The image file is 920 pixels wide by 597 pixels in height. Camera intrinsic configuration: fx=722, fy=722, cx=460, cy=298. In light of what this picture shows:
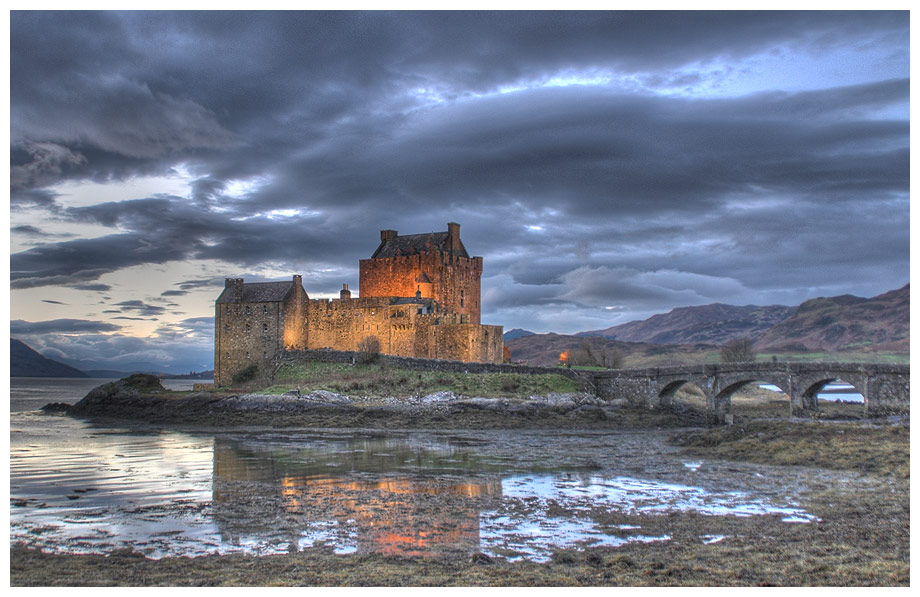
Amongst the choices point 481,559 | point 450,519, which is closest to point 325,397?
point 450,519

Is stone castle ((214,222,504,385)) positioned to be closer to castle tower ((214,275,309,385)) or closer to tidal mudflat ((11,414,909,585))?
castle tower ((214,275,309,385))

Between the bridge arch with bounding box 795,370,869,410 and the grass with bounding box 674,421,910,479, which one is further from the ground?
the bridge arch with bounding box 795,370,869,410

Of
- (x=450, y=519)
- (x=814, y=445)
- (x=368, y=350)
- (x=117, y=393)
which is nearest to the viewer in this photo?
(x=450, y=519)

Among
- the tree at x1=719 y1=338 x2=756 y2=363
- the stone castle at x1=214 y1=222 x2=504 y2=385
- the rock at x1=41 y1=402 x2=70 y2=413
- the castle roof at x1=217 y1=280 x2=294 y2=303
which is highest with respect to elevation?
the castle roof at x1=217 y1=280 x2=294 y2=303

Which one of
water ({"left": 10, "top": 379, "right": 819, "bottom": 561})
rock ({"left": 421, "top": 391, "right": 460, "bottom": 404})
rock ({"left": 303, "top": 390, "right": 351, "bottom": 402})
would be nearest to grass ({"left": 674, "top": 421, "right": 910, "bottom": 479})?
water ({"left": 10, "top": 379, "right": 819, "bottom": 561})

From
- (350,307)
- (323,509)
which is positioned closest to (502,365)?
(350,307)

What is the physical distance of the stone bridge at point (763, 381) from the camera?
3259 cm

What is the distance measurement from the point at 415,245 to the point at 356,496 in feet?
156

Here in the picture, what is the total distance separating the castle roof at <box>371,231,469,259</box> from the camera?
61.4 metres

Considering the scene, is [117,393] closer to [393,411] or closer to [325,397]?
[325,397]

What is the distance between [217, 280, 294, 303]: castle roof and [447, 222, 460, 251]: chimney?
1442 centimetres

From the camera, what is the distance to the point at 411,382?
44594mm

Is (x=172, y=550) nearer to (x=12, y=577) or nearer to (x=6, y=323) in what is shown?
(x=12, y=577)

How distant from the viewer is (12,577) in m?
9.22
